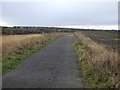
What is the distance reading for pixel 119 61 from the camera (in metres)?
9.70

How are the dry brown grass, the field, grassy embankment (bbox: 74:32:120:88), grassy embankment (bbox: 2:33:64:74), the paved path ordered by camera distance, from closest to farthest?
grassy embankment (bbox: 74:32:120:88)
the paved path
grassy embankment (bbox: 2:33:64:74)
the dry brown grass
the field

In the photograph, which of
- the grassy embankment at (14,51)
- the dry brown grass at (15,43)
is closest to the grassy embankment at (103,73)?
the grassy embankment at (14,51)

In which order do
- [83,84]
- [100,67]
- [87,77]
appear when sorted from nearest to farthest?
[83,84] → [87,77] → [100,67]

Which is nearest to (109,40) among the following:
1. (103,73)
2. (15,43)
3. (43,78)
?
(15,43)

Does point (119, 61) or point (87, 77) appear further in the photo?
point (119, 61)

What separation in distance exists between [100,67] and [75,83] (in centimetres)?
179

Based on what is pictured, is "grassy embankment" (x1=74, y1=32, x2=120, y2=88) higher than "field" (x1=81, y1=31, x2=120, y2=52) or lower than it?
lower

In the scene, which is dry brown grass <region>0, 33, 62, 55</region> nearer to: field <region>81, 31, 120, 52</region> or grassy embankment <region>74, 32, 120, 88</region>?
field <region>81, 31, 120, 52</region>

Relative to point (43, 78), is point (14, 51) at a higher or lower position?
higher

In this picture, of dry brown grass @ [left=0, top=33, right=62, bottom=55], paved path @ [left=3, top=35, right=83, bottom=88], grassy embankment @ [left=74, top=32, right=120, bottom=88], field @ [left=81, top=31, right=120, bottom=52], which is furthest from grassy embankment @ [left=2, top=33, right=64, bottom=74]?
field @ [left=81, top=31, right=120, bottom=52]

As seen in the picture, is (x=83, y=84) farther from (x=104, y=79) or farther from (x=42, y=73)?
(x=42, y=73)

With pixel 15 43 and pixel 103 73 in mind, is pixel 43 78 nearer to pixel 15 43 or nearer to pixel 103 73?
pixel 103 73

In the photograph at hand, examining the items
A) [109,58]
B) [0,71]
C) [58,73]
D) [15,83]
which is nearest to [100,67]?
[109,58]

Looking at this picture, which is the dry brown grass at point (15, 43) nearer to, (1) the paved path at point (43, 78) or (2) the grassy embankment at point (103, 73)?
(1) the paved path at point (43, 78)
